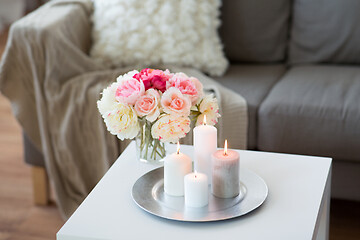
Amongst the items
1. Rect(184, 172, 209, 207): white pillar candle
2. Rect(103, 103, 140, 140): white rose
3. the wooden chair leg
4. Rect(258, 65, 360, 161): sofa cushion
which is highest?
Rect(103, 103, 140, 140): white rose

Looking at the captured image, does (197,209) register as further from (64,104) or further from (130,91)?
(64,104)

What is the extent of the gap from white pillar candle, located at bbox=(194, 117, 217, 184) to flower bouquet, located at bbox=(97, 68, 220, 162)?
0.11 feet

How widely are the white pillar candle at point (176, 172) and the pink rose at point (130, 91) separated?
15cm

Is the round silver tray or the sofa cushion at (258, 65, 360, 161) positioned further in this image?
A: the sofa cushion at (258, 65, 360, 161)

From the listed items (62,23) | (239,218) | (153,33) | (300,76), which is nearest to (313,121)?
(300,76)

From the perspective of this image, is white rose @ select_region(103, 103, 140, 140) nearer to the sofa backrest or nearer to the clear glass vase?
the clear glass vase

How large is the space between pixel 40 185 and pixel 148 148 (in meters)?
0.83

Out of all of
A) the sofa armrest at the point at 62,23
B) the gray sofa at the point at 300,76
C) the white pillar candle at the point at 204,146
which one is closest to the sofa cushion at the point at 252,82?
the gray sofa at the point at 300,76

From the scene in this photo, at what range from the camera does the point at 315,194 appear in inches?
51.8

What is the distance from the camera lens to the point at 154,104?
50.8 inches

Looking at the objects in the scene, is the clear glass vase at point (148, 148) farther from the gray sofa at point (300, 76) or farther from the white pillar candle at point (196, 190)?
the gray sofa at point (300, 76)

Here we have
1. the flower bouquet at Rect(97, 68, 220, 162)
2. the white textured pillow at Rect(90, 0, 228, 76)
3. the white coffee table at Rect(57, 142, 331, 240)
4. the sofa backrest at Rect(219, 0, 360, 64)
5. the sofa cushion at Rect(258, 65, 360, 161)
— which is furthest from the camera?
the sofa backrest at Rect(219, 0, 360, 64)

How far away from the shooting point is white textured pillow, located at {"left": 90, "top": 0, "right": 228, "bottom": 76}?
2.12 meters

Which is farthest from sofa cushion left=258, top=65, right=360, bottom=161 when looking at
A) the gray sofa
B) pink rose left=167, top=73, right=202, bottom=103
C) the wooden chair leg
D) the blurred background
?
the wooden chair leg
